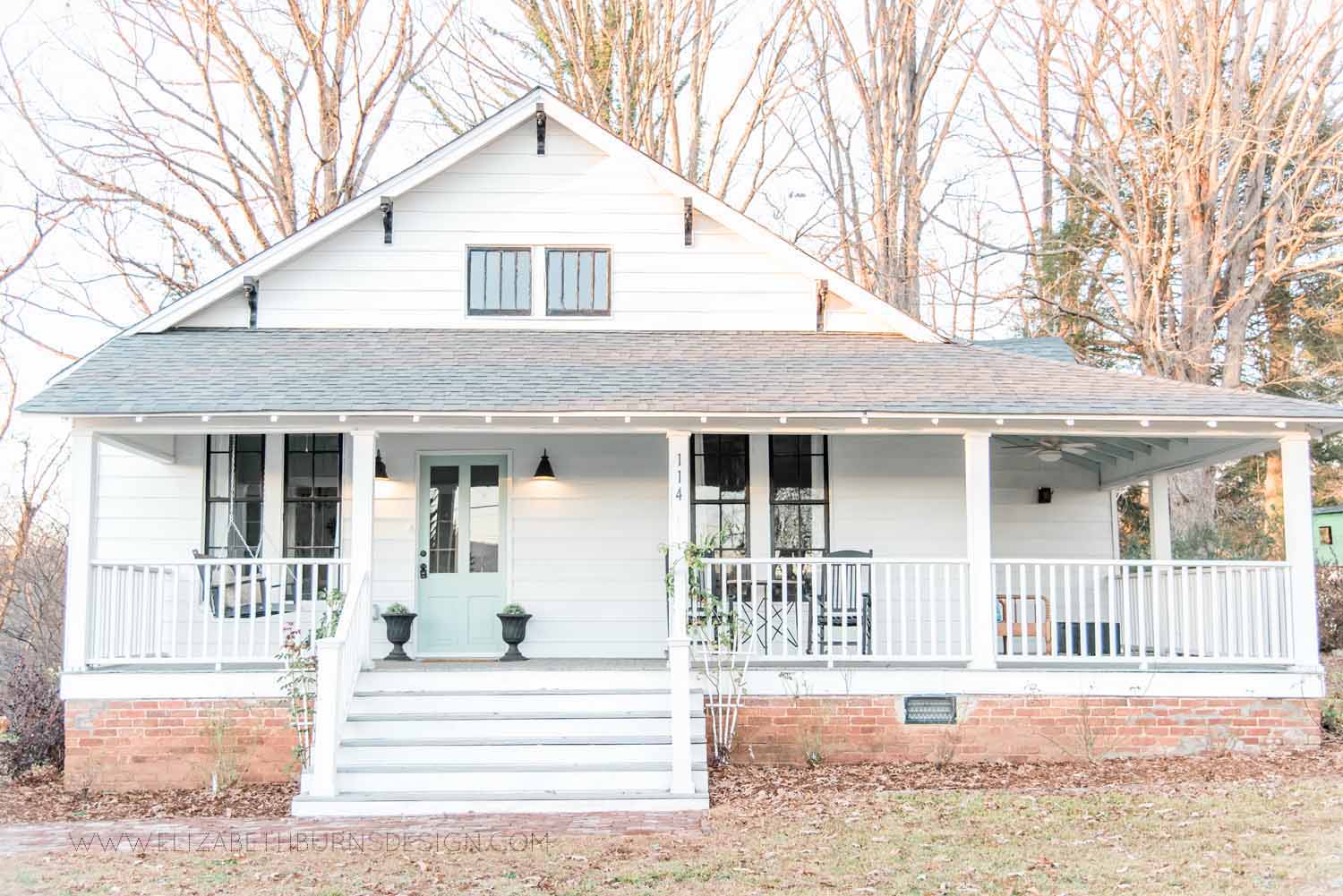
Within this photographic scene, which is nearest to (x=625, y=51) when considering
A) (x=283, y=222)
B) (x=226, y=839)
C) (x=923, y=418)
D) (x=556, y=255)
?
(x=283, y=222)

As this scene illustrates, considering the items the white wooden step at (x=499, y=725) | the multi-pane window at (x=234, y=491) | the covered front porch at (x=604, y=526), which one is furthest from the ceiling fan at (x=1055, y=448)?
the multi-pane window at (x=234, y=491)

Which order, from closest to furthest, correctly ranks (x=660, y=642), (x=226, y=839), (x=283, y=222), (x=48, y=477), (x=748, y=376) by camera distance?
(x=226, y=839), (x=748, y=376), (x=660, y=642), (x=283, y=222), (x=48, y=477)

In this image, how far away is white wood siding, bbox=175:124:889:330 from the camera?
13.0 m

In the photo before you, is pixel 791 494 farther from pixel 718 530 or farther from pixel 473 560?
pixel 473 560

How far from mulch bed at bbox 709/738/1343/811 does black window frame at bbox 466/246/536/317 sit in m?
5.33

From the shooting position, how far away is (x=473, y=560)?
41.9ft

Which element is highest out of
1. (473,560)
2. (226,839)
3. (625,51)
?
(625,51)

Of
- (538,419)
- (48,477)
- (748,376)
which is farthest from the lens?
(48,477)

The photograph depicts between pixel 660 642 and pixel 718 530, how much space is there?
1299 millimetres

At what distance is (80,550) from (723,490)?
6029mm

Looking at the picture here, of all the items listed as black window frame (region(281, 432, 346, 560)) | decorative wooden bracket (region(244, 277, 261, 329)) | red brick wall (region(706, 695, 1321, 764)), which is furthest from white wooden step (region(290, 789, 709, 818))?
decorative wooden bracket (region(244, 277, 261, 329))

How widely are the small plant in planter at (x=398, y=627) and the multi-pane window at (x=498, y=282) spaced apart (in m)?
3.23

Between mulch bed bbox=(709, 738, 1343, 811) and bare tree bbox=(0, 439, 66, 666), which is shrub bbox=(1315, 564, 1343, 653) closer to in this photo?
mulch bed bbox=(709, 738, 1343, 811)

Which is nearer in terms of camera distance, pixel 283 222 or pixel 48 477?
pixel 283 222
